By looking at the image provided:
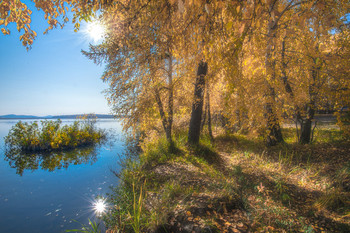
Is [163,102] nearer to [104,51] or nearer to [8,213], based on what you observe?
[104,51]

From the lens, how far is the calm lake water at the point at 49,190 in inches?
168

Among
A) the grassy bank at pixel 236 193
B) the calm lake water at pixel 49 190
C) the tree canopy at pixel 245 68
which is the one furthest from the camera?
the calm lake water at pixel 49 190

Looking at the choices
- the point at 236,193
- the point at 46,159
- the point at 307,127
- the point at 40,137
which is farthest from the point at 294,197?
the point at 40,137

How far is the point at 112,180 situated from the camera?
6.73m

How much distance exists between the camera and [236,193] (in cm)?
296

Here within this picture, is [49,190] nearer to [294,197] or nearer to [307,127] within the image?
[294,197]

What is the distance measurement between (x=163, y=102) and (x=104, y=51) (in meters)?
3.78

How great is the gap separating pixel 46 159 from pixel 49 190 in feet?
15.2

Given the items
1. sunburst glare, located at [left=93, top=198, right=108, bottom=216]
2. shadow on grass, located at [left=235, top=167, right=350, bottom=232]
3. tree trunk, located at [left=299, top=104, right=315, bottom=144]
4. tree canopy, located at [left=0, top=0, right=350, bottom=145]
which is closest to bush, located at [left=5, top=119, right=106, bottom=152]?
tree canopy, located at [left=0, top=0, right=350, bottom=145]

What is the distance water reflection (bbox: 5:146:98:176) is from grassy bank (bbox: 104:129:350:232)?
537 centimetres

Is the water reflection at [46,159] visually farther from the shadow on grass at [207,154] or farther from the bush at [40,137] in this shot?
the shadow on grass at [207,154]

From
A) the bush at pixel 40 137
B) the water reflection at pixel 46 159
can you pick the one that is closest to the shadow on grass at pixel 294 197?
the water reflection at pixel 46 159

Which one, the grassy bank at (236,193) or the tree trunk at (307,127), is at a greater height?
the tree trunk at (307,127)

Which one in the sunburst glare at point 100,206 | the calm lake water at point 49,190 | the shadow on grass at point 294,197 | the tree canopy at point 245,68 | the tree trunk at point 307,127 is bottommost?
the calm lake water at point 49,190
